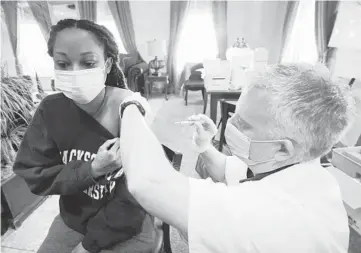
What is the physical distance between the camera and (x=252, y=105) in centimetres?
63

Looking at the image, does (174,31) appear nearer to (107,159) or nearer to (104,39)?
(104,39)

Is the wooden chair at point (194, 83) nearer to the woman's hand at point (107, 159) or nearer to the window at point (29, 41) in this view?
the window at point (29, 41)

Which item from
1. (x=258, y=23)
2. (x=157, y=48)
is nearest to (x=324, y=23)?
(x=258, y=23)

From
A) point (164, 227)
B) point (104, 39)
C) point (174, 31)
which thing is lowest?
point (164, 227)

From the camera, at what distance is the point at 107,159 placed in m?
0.70

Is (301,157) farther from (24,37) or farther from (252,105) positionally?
(24,37)

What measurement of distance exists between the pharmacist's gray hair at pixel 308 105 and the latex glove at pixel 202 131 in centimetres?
34

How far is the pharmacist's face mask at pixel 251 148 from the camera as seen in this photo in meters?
0.64

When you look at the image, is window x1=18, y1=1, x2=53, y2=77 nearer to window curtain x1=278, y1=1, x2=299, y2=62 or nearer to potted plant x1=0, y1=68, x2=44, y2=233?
potted plant x1=0, y1=68, x2=44, y2=233

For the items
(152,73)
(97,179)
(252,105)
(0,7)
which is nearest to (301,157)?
(252,105)

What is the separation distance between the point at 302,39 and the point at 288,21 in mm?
548

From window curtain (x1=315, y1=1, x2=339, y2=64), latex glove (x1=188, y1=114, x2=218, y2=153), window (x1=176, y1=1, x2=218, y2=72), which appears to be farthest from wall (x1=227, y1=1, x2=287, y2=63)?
latex glove (x1=188, y1=114, x2=218, y2=153)

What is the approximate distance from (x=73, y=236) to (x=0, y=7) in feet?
7.47

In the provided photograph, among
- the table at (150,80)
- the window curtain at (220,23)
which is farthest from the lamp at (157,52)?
the window curtain at (220,23)
